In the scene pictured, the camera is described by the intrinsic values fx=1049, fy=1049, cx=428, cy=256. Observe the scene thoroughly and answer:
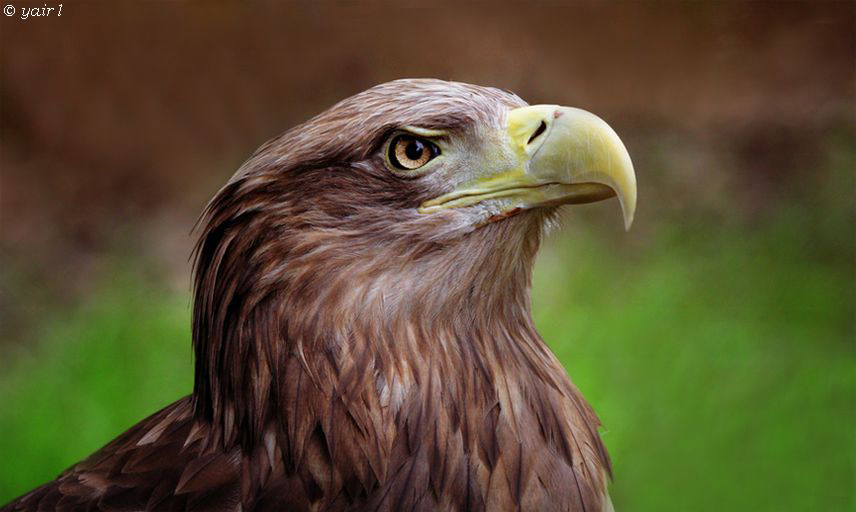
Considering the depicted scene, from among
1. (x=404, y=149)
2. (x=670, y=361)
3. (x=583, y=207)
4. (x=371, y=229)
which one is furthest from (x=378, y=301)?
(x=583, y=207)

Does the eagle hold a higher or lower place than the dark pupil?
lower

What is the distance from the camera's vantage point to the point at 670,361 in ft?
16.1

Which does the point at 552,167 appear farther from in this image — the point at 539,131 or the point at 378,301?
the point at 378,301

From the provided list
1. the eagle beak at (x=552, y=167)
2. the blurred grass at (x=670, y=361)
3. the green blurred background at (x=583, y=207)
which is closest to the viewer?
the eagle beak at (x=552, y=167)

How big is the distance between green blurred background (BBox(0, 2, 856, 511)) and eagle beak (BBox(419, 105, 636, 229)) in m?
2.72

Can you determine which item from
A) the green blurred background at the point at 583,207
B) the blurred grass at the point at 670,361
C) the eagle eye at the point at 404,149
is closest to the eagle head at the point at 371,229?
the eagle eye at the point at 404,149

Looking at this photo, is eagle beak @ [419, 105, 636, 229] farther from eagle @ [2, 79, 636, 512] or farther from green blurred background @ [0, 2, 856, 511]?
green blurred background @ [0, 2, 856, 511]

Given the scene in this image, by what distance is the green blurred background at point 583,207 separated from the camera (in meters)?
4.76

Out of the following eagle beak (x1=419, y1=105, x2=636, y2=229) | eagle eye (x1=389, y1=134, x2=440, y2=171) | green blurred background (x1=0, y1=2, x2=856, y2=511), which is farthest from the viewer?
green blurred background (x1=0, y1=2, x2=856, y2=511)

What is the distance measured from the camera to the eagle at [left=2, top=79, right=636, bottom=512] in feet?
6.51

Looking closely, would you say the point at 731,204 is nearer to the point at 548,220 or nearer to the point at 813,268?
the point at 813,268

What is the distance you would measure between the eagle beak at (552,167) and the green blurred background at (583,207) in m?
2.72

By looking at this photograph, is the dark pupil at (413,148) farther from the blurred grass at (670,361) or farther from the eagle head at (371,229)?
the blurred grass at (670,361)

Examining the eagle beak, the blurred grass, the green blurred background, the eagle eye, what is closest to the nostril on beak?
the eagle beak
